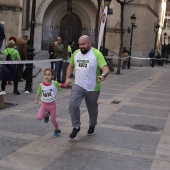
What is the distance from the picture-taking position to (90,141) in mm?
6953

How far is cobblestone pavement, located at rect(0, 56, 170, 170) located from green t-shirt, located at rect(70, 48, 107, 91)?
0.98 m

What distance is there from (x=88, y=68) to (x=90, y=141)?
4.20 feet

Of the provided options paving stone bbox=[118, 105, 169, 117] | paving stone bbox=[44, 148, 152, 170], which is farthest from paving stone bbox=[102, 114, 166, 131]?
paving stone bbox=[44, 148, 152, 170]

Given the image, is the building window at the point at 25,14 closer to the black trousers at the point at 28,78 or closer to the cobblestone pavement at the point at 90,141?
the black trousers at the point at 28,78

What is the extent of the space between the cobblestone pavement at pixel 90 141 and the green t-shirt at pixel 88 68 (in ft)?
3.23

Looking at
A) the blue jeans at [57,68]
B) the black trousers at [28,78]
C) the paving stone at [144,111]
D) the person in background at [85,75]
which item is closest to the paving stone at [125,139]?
the person in background at [85,75]

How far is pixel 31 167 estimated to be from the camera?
5387mm

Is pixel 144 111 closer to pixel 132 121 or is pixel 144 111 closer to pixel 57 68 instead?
pixel 132 121

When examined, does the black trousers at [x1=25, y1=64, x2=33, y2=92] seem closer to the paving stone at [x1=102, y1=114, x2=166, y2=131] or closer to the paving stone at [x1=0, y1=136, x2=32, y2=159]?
the paving stone at [x1=102, y1=114, x2=166, y2=131]

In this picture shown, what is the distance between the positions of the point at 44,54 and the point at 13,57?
68.2 ft

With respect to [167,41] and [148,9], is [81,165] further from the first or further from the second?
[167,41]

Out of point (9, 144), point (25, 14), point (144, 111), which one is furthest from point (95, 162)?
point (25, 14)

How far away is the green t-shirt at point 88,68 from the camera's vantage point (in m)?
6.98

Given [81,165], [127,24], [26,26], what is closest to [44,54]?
[26,26]
